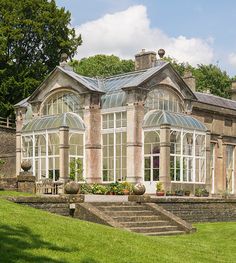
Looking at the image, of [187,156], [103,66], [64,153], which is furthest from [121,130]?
[103,66]

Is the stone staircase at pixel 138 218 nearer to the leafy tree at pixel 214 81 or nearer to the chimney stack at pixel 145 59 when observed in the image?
the chimney stack at pixel 145 59

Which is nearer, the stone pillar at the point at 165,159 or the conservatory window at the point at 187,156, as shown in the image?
the stone pillar at the point at 165,159

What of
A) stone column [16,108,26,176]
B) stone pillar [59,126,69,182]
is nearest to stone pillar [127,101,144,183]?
Result: stone pillar [59,126,69,182]

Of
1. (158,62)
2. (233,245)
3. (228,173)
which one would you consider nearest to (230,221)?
(233,245)

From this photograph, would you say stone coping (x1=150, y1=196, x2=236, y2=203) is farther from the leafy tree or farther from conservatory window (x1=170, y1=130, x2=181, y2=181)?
the leafy tree

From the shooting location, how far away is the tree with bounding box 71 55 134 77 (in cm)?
6525

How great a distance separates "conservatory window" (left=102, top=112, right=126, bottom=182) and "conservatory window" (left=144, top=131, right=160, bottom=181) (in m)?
1.31

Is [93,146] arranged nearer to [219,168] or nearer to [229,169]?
[219,168]

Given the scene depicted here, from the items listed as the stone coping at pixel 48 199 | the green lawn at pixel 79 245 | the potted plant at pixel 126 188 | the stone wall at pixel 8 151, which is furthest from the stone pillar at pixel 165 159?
the stone wall at pixel 8 151

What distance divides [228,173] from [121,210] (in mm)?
21190

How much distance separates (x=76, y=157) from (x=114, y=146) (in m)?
2.22

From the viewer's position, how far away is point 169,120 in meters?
31.5

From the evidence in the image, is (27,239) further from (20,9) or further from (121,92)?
(20,9)

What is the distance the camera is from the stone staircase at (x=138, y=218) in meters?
19.1
